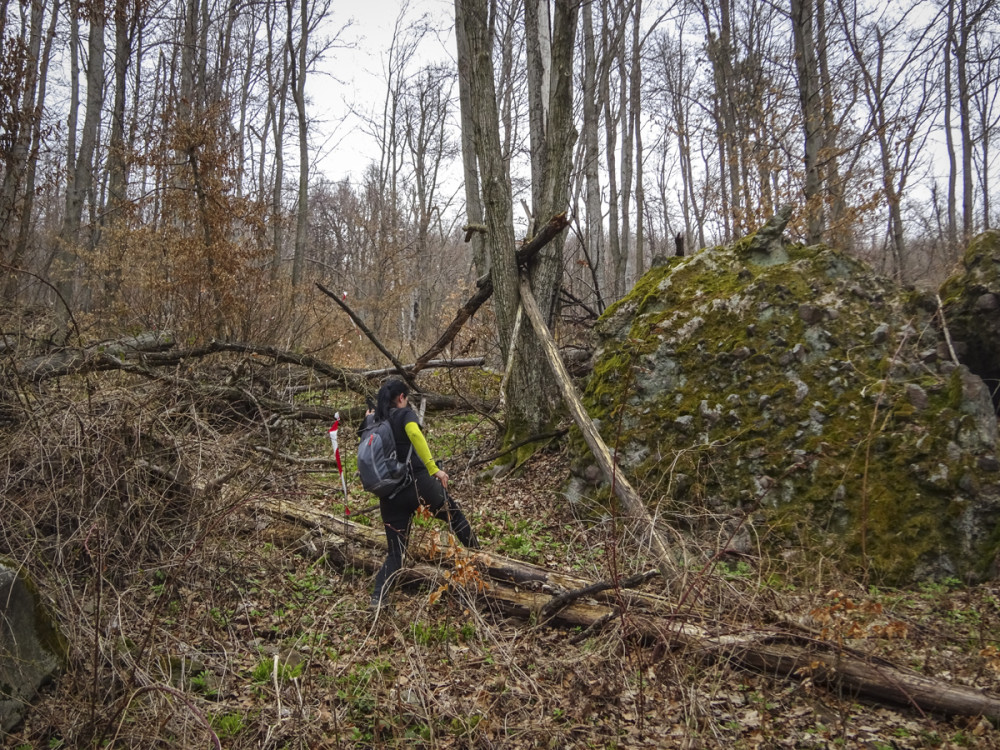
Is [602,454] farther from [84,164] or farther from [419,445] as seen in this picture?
[84,164]

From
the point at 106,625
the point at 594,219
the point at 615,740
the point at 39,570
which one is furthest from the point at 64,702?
the point at 594,219

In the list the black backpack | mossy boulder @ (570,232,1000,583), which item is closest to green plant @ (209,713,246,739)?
the black backpack

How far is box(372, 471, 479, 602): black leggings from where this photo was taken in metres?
4.78

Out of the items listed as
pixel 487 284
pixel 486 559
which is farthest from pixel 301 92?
pixel 486 559

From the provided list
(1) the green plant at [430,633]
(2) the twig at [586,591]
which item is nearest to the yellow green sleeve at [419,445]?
(1) the green plant at [430,633]

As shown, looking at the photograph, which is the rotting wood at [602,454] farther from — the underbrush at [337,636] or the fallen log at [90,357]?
the fallen log at [90,357]

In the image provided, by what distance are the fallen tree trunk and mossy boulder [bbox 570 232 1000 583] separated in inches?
34.4

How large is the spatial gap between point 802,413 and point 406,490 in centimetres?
341

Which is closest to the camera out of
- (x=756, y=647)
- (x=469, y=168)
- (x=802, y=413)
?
(x=756, y=647)

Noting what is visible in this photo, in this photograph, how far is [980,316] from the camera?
5.71m

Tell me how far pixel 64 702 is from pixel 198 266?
7585 millimetres

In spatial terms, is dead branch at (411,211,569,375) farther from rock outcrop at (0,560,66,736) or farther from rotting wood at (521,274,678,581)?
rock outcrop at (0,560,66,736)

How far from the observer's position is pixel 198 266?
31.9ft

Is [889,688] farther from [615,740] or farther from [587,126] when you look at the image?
[587,126]
